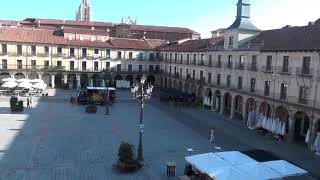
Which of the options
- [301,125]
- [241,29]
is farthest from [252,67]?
[301,125]

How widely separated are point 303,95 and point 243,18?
1418cm

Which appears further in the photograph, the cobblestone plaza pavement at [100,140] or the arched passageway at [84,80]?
the arched passageway at [84,80]

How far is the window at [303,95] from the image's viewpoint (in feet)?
92.8

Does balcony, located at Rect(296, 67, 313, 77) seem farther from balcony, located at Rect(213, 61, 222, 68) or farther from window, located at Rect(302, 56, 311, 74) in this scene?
balcony, located at Rect(213, 61, 222, 68)

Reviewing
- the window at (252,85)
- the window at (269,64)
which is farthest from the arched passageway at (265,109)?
the window at (269,64)

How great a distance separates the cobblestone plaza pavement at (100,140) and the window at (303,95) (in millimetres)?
3735

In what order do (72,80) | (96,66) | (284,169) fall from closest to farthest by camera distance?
(284,169) < (96,66) < (72,80)

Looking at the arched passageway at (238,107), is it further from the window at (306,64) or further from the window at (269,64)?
the window at (306,64)

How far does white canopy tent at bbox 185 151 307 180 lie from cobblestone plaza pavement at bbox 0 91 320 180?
12.8 ft

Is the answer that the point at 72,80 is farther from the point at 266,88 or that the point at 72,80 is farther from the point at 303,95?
the point at 303,95

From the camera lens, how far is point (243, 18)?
39.8m

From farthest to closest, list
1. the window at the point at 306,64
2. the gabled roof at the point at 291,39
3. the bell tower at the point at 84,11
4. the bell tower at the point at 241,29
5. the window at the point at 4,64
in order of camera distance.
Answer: the bell tower at the point at 84,11 < the window at the point at 4,64 < the bell tower at the point at 241,29 < the gabled roof at the point at 291,39 < the window at the point at 306,64

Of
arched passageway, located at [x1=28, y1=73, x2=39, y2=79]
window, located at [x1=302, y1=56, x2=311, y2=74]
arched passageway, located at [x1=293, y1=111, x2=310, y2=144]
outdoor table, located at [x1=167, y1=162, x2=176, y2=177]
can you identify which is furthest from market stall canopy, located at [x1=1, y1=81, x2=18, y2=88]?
window, located at [x1=302, y1=56, x2=311, y2=74]

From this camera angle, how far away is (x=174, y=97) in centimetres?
4738
